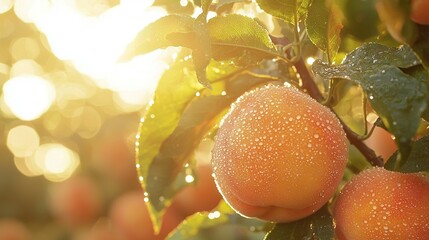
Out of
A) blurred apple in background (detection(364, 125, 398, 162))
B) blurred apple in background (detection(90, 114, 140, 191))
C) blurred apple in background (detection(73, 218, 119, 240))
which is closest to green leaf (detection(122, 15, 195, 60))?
blurred apple in background (detection(364, 125, 398, 162))

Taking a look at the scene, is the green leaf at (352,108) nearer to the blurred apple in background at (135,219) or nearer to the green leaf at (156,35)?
the green leaf at (156,35)

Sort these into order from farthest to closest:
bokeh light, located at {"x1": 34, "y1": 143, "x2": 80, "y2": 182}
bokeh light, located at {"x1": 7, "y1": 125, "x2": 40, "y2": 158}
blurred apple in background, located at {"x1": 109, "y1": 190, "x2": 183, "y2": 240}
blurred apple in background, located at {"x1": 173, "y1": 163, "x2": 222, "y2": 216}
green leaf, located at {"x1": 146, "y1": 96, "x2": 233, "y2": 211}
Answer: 1. bokeh light, located at {"x1": 7, "y1": 125, "x2": 40, "y2": 158}
2. bokeh light, located at {"x1": 34, "y1": 143, "x2": 80, "y2": 182}
3. blurred apple in background, located at {"x1": 109, "y1": 190, "x2": 183, "y2": 240}
4. blurred apple in background, located at {"x1": 173, "y1": 163, "x2": 222, "y2": 216}
5. green leaf, located at {"x1": 146, "y1": 96, "x2": 233, "y2": 211}

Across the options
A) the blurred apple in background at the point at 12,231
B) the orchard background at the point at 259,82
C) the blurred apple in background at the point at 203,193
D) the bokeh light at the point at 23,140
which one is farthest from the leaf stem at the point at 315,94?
the bokeh light at the point at 23,140

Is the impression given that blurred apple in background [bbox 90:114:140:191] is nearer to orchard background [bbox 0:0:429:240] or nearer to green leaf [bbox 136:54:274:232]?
orchard background [bbox 0:0:429:240]

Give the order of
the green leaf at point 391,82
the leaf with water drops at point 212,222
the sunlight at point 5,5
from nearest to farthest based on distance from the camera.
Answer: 1. the green leaf at point 391,82
2. the leaf with water drops at point 212,222
3. the sunlight at point 5,5

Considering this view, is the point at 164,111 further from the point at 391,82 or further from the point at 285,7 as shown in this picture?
the point at 391,82

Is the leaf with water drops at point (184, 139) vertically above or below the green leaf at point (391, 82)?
below

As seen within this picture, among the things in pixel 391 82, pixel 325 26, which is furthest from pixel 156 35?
pixel 391 82
